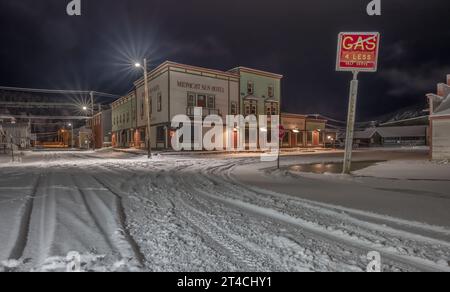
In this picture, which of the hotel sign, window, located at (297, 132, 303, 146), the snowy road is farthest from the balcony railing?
the snowy road

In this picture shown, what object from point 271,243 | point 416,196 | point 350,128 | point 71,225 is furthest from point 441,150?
point 71,225

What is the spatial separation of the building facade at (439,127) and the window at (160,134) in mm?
24619

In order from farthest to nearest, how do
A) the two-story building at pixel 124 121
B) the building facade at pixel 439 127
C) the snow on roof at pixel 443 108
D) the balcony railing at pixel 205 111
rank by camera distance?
the two-story building at pixel 124 121 < the balcony railing at pixel 205 111 < the building facade at pixel 439 127 < the snow on roof at pixel 443 108

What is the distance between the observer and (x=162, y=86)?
31.8 metres

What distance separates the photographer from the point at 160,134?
3331cm

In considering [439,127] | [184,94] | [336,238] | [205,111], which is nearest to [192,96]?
[184,94]

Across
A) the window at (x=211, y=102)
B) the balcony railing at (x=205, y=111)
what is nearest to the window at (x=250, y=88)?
the window at (x=211, y=102)

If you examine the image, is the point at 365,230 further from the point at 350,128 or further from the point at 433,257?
the point at 350,128

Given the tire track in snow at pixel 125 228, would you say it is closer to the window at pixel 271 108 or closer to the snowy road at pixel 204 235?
the snowy road at pixel 204 235

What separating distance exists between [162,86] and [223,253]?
3000cm

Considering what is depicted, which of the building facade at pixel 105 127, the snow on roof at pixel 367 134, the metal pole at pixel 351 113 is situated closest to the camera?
the metal pole at pixel 351 113

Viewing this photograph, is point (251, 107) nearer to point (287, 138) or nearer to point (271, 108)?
point (271, 108)

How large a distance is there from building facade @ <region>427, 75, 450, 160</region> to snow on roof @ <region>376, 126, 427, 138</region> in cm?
6804

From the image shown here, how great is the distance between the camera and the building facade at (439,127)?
18.5 meters
